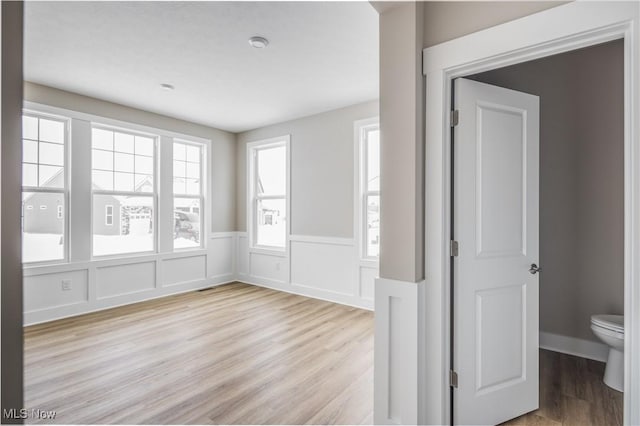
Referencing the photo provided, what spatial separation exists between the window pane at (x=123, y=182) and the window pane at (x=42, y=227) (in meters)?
0.64

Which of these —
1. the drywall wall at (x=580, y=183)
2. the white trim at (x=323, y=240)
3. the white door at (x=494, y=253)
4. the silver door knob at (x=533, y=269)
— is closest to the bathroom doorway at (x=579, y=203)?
the drywall wall at (x=580, y=183)

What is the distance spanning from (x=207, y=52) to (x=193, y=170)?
279 centimetres

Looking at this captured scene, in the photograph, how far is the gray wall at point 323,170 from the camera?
449 centimetres

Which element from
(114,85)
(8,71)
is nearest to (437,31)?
(8,71)

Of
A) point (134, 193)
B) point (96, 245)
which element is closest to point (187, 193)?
point (134, 193)

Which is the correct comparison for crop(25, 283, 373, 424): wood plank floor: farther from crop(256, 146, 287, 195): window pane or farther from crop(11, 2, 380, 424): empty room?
crop(256, 146, 287, 195): window pane

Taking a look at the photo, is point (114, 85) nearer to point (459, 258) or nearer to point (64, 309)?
point (64, 309)

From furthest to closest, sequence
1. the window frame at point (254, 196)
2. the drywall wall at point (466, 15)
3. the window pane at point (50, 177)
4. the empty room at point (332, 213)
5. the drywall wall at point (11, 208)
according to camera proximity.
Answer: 1. the window frame at point (254, 196)
2. the window pane at point (50, 177)
3. the empty room at point (332, 213)
4. the drywall wall at point (466, 15)
5. the drywall wall at point (11, 208)

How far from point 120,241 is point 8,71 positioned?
4505 mm

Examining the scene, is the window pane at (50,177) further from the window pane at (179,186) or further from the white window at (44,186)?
the window pane at (179,186)

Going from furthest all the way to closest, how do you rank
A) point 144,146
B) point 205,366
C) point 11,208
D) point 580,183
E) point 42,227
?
point 144,146 < point 42,227 < point 580,183 < point 205,366 < point 11,208

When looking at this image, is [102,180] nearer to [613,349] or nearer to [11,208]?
[11,208]

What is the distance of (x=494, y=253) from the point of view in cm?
198
